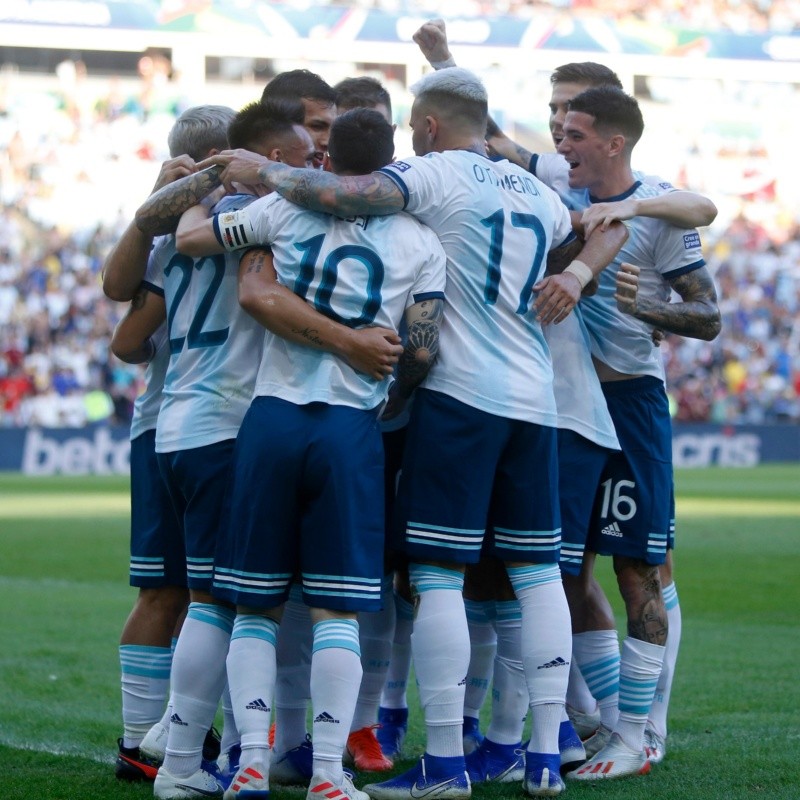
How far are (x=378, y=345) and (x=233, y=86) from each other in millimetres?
35910

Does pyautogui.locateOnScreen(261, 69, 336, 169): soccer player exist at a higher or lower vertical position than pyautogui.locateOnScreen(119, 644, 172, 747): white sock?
higher

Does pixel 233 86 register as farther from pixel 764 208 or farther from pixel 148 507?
pixel 148 507

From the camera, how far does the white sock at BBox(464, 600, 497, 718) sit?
4.90m

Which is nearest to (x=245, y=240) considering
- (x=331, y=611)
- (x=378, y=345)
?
(x=378, y=345)

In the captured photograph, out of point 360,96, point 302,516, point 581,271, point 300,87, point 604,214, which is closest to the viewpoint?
point 302,516

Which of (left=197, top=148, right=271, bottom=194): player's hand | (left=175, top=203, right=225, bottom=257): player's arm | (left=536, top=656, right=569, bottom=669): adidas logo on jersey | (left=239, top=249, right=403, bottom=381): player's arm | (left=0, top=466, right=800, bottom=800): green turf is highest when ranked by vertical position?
(left=197, top=148, right=271, bottom=194): player's hand

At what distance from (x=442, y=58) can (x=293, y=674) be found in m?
2.60

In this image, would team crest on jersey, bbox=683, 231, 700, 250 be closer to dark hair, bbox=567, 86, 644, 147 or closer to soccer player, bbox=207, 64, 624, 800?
dark hair, bbox=567, 86, 644, 147

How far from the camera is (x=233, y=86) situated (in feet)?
127

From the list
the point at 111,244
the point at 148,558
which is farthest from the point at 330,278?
the point at 111,244

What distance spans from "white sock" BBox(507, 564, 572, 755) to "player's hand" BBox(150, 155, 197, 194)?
68.8 inches

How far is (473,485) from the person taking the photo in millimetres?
4301

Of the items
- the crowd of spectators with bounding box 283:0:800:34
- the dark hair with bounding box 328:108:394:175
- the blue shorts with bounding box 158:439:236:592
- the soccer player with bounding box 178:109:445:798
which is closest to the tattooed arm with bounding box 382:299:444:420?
the soccer player with bounding box 178:109:445:798

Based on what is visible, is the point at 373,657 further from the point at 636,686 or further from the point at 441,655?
the point at 636,686
